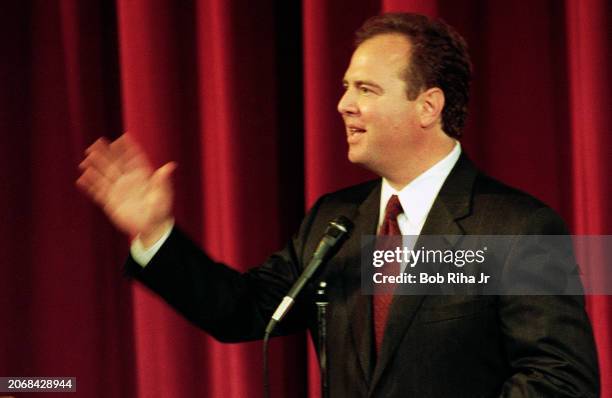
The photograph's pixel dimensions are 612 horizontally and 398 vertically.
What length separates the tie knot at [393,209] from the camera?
5.20ft

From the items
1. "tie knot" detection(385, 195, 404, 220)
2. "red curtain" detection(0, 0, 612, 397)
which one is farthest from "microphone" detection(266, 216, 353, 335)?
"red curtain" detection(0, 0, 612, 397)

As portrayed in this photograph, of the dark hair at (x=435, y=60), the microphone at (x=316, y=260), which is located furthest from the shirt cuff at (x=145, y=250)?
the dark hair at (x=435, y=60)

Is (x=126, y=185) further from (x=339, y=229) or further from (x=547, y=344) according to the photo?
(x=547, y=344)

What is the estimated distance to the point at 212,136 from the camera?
226 cm

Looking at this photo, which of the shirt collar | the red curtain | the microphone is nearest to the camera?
the microphone

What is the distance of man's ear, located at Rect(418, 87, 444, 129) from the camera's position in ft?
5.41

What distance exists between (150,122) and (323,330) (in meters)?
1.07

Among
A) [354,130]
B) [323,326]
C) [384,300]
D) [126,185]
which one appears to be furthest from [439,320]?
[126,185]

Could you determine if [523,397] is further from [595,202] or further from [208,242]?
[208,242]

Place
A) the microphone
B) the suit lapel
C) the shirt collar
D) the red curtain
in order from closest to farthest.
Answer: the microphone < the suit lapel < the shirt collar < the red curtain

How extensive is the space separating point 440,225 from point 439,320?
6.2 inches

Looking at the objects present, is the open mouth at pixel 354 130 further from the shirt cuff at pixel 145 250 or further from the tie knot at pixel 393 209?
the shirt cuff at pixel 145 250

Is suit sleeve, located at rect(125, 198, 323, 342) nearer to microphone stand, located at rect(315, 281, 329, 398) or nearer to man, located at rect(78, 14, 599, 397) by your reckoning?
man, located at rect(78, 14, 599, 397)

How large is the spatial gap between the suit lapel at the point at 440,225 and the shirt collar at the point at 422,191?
2 cm
